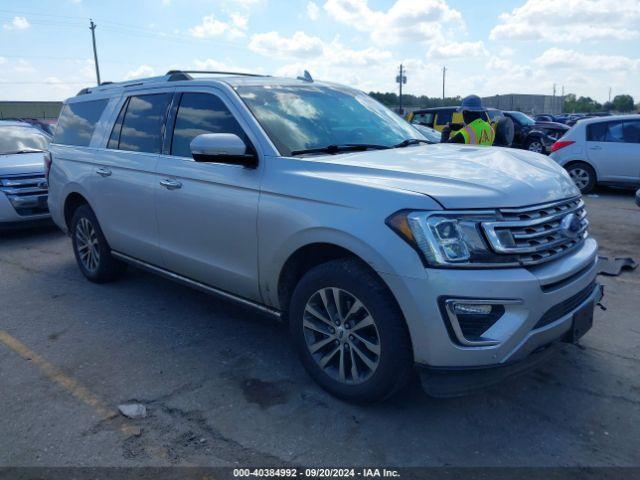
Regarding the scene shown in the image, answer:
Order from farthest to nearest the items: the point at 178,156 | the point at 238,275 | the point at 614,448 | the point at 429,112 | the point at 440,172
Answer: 1. the point at 429,112
2. the point at 178,156
3. the point at 238,275
4. the point at 440,172
5. the point at 614,448

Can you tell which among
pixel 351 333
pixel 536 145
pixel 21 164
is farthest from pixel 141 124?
pixel 536 145

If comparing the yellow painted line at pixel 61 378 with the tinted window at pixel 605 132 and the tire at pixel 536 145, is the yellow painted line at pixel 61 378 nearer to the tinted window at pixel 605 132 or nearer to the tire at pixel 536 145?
the tinted window at pixel 605 132

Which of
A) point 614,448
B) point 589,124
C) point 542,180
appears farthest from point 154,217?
point 589,124

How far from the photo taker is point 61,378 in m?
3.73

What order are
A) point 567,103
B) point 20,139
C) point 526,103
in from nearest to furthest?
point 20,139, point 526,103, point 567,103

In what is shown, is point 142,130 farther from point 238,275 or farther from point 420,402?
point 420,402

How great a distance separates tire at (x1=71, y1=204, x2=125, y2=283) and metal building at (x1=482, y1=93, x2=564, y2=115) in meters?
48.1

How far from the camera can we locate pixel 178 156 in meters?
4.28

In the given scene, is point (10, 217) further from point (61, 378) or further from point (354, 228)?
point (354, 228)

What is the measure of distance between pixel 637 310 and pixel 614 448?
2195 mm

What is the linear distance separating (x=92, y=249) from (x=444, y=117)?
13.5 metres

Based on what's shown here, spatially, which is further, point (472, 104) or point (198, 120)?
point (472, 104)

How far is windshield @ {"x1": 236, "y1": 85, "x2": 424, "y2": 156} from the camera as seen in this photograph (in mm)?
3756

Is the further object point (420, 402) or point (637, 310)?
point (637, 310)
